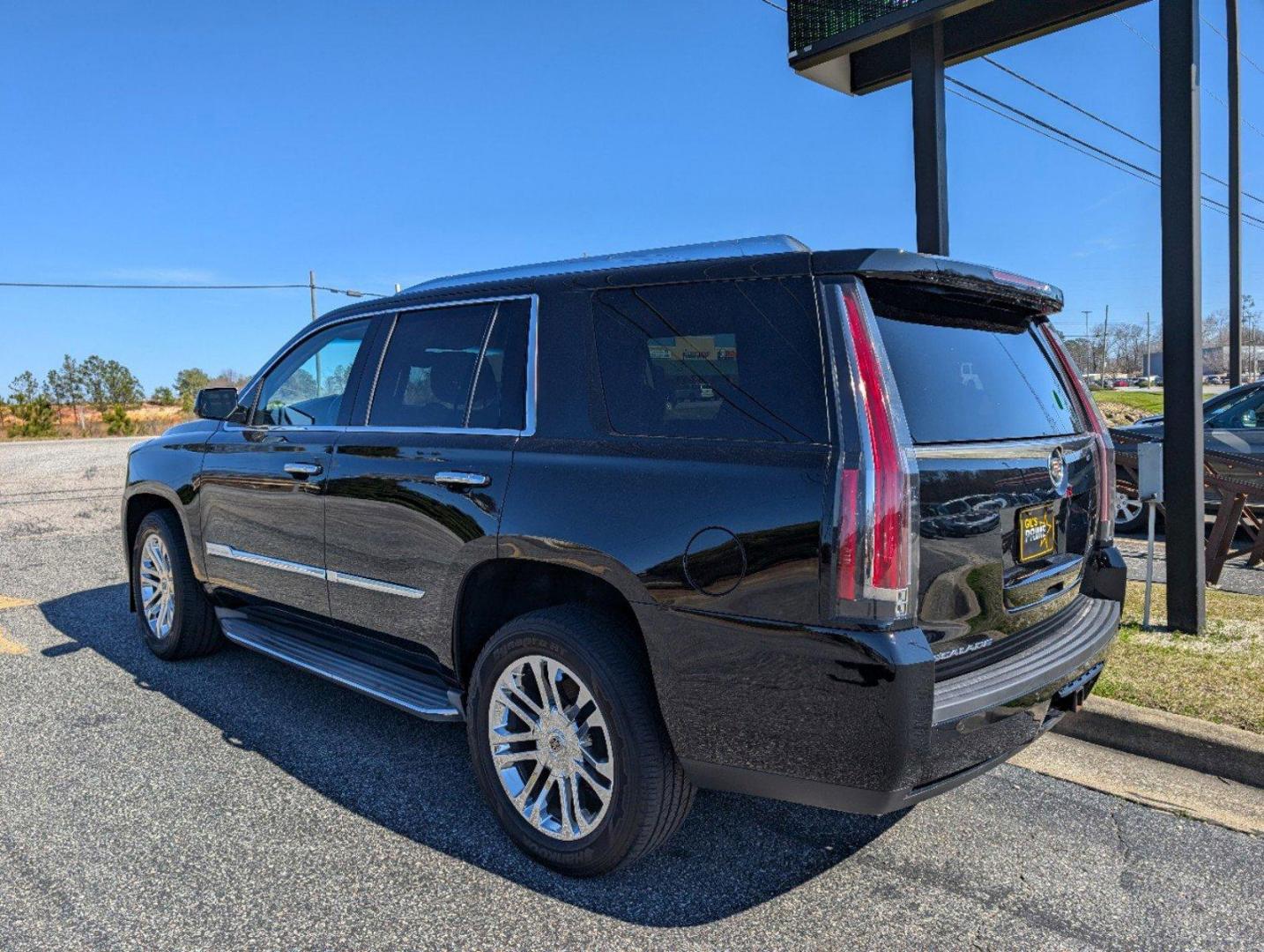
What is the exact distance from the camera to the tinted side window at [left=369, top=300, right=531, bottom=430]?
3.27 meters

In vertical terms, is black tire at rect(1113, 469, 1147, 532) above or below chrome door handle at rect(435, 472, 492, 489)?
below

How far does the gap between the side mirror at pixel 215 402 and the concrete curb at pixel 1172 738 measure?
4235 millimetres

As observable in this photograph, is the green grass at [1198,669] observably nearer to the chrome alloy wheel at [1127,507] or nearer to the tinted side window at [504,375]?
the tinted side window at [504,375]

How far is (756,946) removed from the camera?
2508 millimetres

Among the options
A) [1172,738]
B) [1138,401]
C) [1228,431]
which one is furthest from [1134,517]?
[1138,401]

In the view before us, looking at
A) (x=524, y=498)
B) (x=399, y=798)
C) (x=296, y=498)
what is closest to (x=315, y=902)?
(x=399, y=798)

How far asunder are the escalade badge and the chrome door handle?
1.84m

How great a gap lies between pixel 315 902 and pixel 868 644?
1.84m

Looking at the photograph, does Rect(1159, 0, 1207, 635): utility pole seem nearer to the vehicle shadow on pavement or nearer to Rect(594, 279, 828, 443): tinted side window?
the vehicle shadow on pavement

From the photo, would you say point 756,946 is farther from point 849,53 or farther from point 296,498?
point 849,53

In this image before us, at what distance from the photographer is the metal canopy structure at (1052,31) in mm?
5051

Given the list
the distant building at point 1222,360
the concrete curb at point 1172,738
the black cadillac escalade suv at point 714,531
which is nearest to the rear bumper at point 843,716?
the black cadillac escalade suv at point 714,531

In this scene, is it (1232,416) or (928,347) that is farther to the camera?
(1232,416)

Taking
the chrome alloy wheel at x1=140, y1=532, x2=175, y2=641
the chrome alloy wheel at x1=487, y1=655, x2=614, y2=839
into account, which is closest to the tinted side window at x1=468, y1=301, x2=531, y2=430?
the chrome alloy wheel at x1=487, y1=655, x2=614, y2=839
